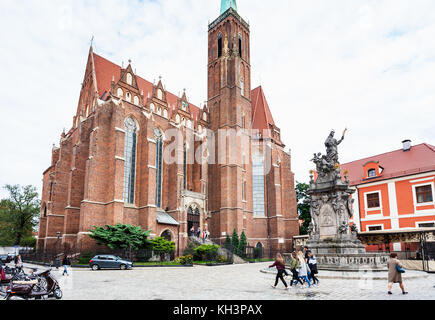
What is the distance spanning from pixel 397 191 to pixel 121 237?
80.5 feet

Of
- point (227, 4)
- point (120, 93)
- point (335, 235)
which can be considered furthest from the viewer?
point (227, 4)

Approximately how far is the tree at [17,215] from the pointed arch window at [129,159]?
1051 inches

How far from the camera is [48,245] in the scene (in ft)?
95.2

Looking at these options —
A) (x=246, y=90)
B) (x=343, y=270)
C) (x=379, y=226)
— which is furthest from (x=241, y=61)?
(x=343, y=270)

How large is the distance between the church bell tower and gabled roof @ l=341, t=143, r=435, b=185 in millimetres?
12447

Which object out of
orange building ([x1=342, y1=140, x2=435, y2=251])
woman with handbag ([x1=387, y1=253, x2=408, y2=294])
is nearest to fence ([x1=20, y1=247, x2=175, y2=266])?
woman with handbag ([x1=387, y1=253, x2=408, y2=294])

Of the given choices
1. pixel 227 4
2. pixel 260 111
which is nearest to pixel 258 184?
pixel 260 111

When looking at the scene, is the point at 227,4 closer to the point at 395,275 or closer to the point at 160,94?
the point at 160,94

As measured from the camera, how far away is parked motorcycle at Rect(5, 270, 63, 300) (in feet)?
27.0

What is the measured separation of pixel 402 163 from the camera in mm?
29922

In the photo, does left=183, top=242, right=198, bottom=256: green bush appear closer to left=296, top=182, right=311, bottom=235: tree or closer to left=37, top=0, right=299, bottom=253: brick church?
left=37, top=0, right=299, bottom=253: brick church
